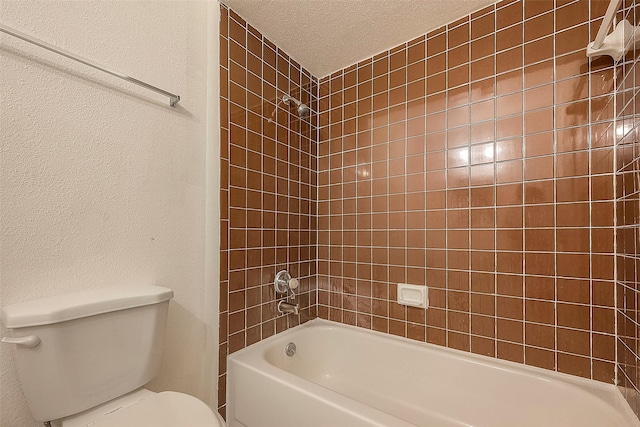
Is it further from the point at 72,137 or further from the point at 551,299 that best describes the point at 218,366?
the point at 551,299

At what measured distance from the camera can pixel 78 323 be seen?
833mm

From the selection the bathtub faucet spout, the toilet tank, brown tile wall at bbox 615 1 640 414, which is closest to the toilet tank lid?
the toilet tank

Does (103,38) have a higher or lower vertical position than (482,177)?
higher

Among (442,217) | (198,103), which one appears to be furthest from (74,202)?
(442,217)

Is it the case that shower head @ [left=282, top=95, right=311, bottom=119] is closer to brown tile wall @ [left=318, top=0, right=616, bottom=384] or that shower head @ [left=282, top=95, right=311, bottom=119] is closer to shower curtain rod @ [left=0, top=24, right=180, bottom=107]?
brown tile wall @ [left=318, top=0, right=616, bottom=384]

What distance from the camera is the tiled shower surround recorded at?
1171mm

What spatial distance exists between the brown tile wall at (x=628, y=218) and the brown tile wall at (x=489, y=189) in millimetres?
39

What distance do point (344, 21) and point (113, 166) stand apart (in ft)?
4.22

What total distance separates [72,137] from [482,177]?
1662 mm

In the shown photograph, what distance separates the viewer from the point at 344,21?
4.93ft

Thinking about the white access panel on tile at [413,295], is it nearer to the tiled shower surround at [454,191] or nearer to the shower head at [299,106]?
the tiled shower surround at [454,191]

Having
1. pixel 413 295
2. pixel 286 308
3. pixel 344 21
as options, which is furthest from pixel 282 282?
pixel 344 21

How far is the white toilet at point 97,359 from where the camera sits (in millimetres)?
773

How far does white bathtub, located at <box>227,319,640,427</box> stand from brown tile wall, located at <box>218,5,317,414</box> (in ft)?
0.51
